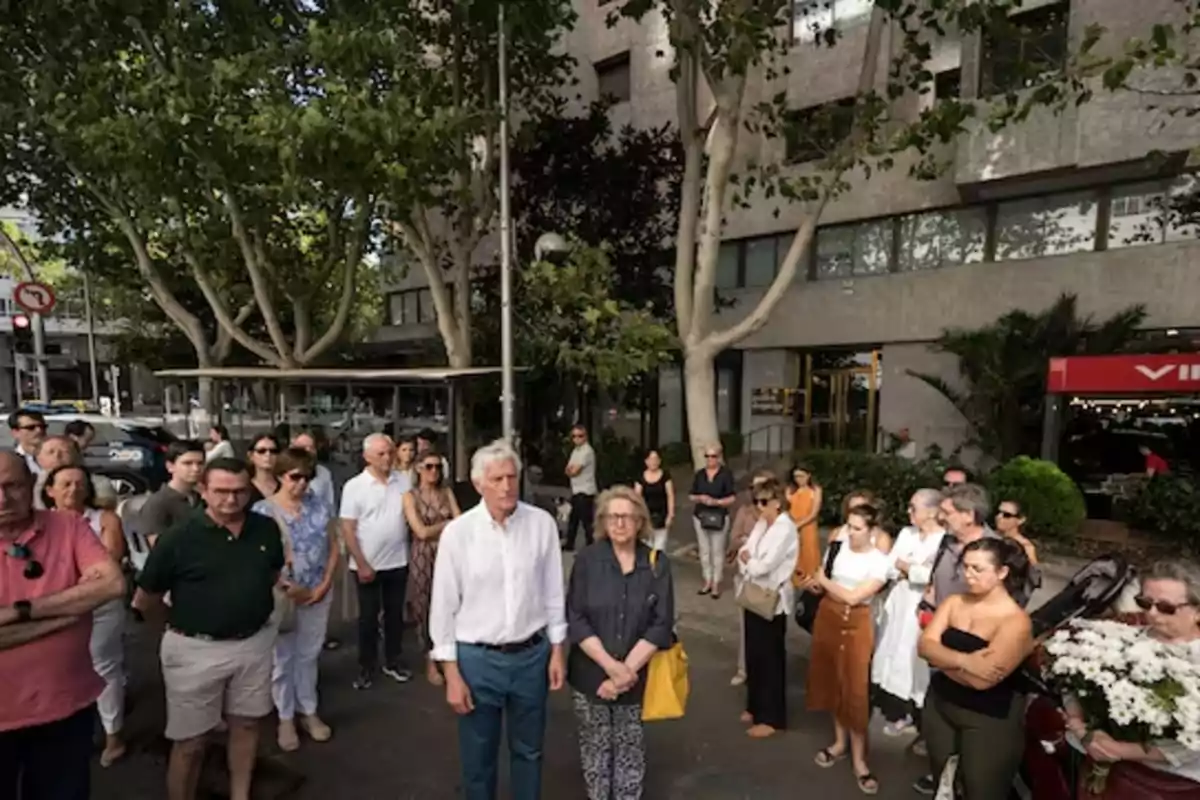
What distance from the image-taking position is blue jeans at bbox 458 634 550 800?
9.98 ft

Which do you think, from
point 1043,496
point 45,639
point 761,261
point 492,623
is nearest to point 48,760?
point 45,639

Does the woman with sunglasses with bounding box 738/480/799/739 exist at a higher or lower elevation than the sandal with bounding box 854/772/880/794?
higher

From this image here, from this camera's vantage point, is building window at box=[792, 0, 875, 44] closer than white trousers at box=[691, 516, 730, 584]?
No

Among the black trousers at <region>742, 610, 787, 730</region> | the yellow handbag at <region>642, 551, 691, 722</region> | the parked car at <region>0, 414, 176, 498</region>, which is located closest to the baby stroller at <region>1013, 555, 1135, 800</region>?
the black trousers at <region>742, 610, 787, 730</region>

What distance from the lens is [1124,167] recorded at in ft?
38.9

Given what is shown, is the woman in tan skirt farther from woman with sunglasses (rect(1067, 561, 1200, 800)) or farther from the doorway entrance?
the doorway entrance

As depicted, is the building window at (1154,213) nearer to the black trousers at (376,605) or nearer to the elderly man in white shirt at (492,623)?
the black trousers at (376,605)

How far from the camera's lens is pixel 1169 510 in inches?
334

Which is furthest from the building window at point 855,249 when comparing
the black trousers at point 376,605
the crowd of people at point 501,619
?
the black trousers at point 376,605

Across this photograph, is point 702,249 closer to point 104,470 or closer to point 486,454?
point 486,454

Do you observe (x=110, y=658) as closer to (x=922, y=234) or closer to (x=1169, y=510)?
(x=1169, y=510)

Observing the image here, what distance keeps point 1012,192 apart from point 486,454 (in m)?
14.3

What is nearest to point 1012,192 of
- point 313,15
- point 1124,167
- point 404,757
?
point 1124,167

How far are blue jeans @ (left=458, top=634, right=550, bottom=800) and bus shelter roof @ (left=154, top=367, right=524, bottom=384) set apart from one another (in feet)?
22.2
